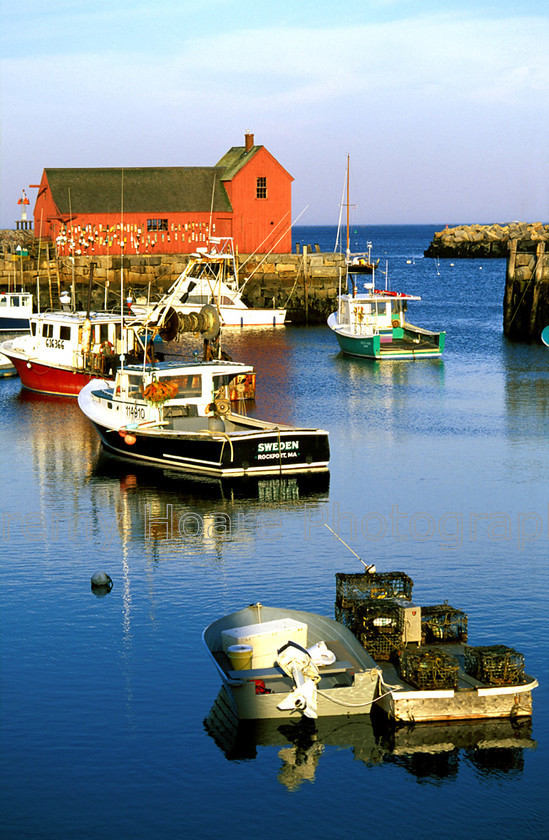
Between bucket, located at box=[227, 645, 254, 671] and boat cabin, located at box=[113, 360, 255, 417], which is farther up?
boat cabin, located at box=[113, 360, 255, 417]

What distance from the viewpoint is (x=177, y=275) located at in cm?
6259

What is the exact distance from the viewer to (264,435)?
24.3 metres

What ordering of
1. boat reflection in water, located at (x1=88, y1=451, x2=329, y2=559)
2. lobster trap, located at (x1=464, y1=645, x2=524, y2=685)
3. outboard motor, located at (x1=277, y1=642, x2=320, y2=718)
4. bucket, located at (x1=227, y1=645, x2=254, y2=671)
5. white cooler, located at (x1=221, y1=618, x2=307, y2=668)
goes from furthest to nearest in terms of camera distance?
boat reflection in water, located at (x1=88, y1=451, x2=329, y2=559) < white cooler, located at (x1=221, y1=618, x2=307, y2=668) < bucket, located at (x1=227, y1=645, x2=254, y2=671) < lobster trap, located at (x1=464, y1=645, x2=524, y2=685) < outboard motor, located at (x1=277, y1=642, x2=320, y2=718)

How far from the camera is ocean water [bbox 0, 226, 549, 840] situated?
11844 millimetres

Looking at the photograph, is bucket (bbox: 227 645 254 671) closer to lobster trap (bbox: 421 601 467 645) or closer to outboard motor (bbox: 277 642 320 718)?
outboard motor (bbox: 277 642 320 718)

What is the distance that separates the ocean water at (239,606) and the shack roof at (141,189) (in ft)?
105

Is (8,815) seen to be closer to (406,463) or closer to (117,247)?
(406,463)

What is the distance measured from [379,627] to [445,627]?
3.19ft

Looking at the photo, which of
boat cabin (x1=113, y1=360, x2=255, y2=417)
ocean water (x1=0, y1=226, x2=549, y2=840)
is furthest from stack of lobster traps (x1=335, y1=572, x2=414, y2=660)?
boat cabin (x1=113, y1=360, x2=255, y2=417)

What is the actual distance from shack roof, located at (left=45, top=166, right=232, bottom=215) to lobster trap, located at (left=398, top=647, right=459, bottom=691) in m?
53.6

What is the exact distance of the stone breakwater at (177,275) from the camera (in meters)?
61.6

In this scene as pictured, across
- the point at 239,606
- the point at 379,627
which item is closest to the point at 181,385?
the point at 239,606

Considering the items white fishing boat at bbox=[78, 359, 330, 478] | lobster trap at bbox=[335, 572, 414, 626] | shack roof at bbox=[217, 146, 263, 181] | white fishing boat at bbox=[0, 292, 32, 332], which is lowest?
lobster trap at bbox=[335, 572, 414, 626]

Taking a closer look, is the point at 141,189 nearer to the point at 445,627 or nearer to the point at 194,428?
the point at 194,428
